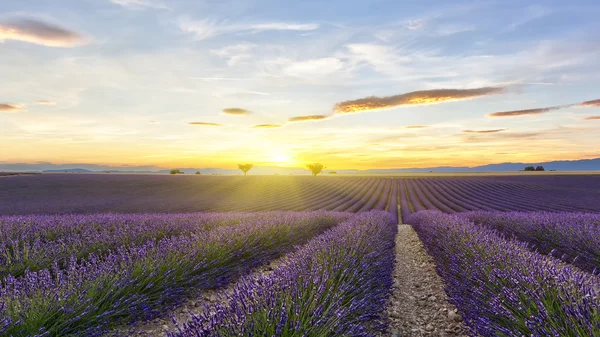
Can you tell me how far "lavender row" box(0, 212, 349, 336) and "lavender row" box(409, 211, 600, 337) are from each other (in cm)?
357

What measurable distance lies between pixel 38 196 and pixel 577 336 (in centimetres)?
2863

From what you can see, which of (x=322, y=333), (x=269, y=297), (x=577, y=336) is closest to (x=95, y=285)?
(x=269, y=297)

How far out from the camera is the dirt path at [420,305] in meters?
3.89

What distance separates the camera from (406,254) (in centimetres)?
843

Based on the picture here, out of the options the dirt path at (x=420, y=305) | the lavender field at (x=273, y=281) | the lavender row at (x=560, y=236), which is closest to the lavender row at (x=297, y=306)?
the lavender field at (x=273, y=281)

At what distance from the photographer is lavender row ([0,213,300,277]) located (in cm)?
539

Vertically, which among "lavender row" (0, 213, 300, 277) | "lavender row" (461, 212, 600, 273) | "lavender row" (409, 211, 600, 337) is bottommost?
"lavender row" (461, 212, 600, 273)

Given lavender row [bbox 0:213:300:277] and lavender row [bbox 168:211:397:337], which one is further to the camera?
lavender row [bbox 0:213:300:277]

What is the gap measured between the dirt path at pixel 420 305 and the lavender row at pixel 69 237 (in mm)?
4165

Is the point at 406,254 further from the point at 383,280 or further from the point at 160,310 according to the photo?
the point at 160,310

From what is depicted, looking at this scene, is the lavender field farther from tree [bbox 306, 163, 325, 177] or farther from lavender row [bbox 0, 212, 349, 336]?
tree [bbox 306, 163, 325, 177]

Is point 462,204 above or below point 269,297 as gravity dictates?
below

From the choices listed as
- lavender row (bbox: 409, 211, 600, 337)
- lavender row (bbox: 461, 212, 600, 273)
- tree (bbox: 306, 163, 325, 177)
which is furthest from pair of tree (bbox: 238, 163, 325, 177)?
lavender row (bbox: 409, 211, 600, 337)

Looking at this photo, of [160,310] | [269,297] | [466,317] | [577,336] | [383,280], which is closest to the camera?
[577,336]
